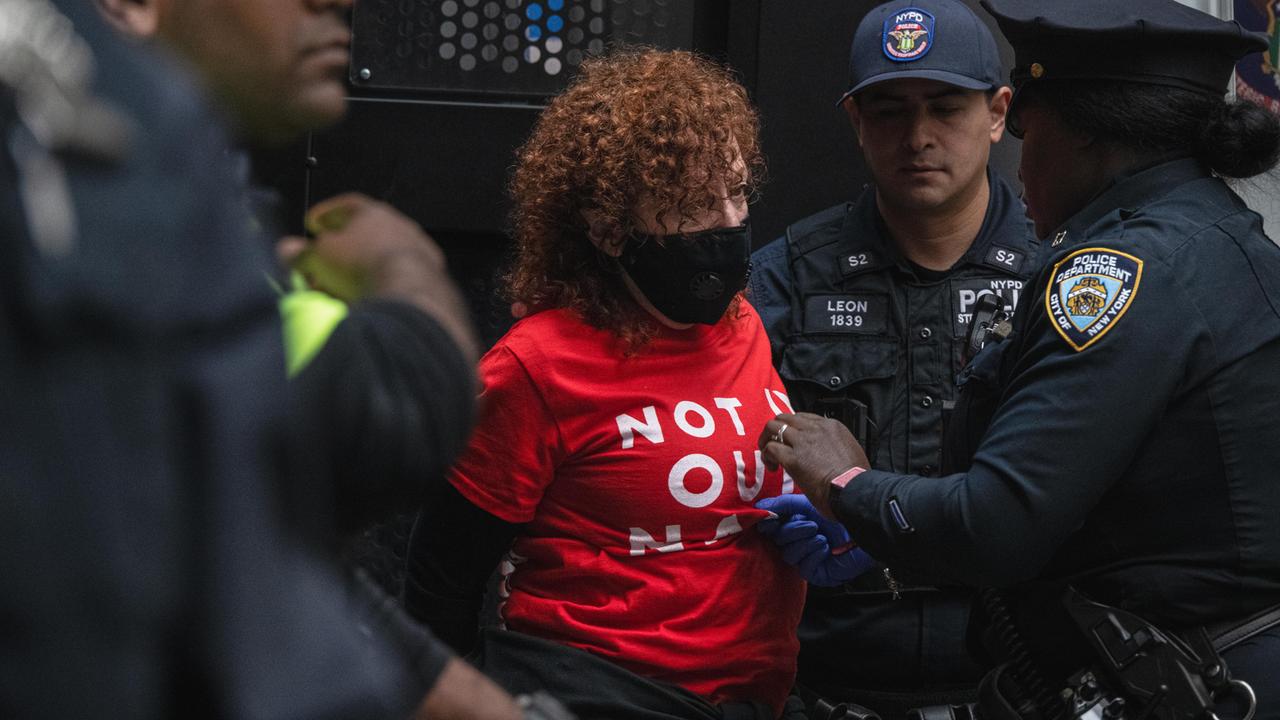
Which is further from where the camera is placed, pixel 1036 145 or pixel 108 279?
pixel 1036 145

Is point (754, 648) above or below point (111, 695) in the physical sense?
below

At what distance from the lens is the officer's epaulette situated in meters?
2.86

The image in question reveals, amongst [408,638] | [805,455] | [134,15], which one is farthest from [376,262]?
[805,455]

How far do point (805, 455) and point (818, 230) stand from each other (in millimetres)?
878

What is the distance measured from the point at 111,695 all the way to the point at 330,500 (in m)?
0.17

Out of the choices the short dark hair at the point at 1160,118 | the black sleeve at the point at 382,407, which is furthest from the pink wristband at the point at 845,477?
the black sleeve at the point at 382,407

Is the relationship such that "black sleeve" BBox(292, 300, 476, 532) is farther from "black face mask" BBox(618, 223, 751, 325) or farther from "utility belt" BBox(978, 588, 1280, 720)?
"utility belt" BBox(978, 588, 1280, 720)

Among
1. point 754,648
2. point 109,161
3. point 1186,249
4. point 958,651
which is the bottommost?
point 958,651

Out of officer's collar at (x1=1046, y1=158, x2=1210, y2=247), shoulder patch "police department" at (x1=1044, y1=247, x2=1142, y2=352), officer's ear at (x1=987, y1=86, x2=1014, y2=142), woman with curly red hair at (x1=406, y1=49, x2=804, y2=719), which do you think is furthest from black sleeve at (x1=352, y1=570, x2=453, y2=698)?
officer's ear at (x1=987, y1=86, x2=1014, y2=142)

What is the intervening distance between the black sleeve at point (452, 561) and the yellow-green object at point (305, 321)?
120 centimetres

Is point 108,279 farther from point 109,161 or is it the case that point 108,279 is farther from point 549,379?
point 549,379

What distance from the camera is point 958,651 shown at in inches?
103

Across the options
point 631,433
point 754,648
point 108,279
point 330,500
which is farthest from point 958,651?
point 108,279

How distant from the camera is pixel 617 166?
84.8 inches
